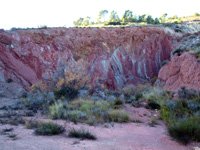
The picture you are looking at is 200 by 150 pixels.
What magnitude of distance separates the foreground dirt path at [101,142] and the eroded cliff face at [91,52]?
8.53 metres

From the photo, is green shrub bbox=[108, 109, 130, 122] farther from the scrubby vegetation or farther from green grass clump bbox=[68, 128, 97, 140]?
the scrubby vegetation

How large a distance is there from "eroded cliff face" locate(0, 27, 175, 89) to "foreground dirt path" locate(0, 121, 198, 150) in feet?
28.0

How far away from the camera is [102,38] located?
22.4 metres

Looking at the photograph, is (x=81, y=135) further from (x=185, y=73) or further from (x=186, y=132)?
(x=185, y=73)

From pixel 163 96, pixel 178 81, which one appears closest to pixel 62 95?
pixel 163 96

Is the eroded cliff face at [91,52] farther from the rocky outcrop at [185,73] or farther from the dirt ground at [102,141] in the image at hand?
the dirt ground at [102,141]

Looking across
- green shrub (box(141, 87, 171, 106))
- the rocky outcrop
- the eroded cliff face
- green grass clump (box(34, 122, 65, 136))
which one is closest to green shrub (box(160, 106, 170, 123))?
green shrub (box(141, 87, 171, 106))

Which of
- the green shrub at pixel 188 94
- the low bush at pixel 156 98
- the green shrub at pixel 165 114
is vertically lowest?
the low bush at pixel 156 98

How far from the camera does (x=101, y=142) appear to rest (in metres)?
5.15

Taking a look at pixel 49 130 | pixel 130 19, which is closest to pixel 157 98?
pixel 49 130

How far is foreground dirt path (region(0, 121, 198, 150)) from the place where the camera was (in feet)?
14.7

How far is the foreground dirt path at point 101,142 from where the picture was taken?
4.48 meters

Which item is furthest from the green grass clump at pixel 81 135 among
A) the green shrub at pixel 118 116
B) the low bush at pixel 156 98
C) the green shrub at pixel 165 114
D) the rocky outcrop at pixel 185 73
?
the rocky outcrop at pixel 185 73

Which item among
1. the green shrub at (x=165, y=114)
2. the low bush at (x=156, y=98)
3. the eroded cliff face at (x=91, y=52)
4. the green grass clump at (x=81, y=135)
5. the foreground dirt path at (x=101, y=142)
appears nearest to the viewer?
the foreground dirt path at (x=101, y=142)
